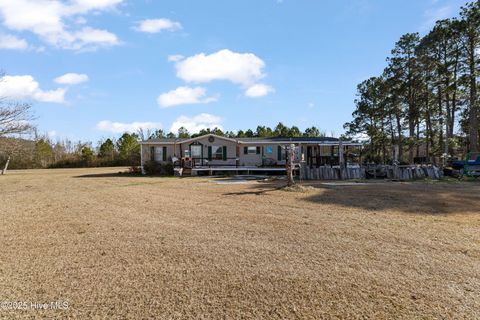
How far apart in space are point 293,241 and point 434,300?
2.42 meters

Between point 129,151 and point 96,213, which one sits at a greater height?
point 129,151

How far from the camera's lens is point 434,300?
326 centimetres

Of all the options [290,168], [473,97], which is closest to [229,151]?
[290,168]

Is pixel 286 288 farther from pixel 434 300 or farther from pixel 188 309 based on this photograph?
pixel 434 300

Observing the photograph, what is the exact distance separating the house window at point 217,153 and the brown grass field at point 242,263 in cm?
1563

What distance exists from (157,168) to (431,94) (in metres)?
→ 22.8

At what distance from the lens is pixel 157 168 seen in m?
23.2

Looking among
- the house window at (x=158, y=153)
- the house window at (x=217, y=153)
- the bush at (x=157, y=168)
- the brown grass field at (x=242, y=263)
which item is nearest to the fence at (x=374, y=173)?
the house window at (x=217, y=153)

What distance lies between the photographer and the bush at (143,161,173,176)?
22.9 metres

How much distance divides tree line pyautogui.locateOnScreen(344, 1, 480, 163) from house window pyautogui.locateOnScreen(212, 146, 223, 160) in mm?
12093

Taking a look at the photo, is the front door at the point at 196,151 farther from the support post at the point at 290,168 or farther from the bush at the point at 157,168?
the support post at the point at 290,168

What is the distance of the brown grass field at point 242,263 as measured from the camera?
314 cm

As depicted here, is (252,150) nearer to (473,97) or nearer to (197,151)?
(197,151)

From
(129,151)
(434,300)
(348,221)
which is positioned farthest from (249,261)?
(129,151)
